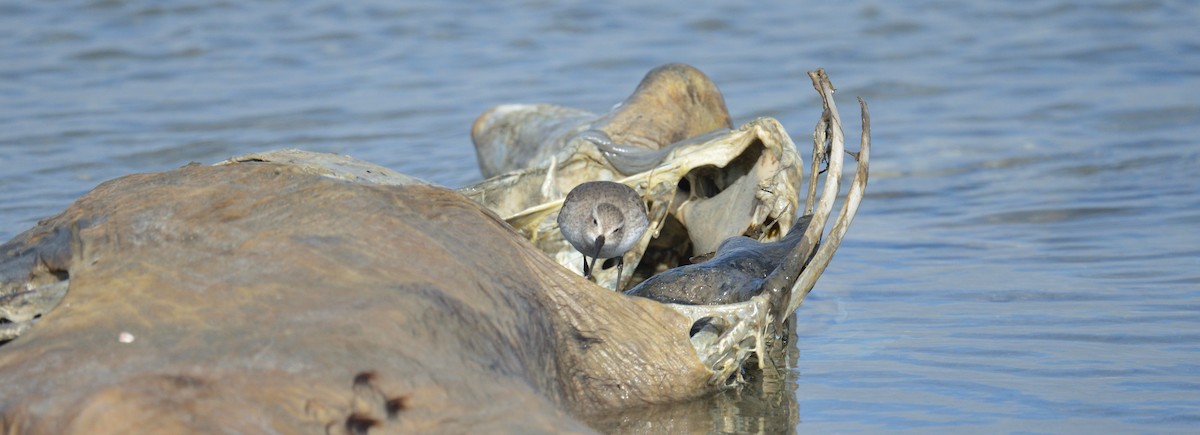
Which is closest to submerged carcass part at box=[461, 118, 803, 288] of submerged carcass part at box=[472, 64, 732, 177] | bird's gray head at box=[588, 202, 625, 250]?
submerged carcass part at box=[472, 64, 732, 177]

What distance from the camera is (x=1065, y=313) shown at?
4.97 meters

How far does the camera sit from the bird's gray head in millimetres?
4704

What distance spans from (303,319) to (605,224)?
7.09 ft

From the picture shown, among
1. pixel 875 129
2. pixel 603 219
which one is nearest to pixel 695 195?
pixel 603 219

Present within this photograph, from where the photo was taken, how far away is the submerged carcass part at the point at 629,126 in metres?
5.64

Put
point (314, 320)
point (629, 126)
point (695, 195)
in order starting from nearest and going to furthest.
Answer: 1. point (314, 320)
2. point (695, 195)
3. point (629, 126)

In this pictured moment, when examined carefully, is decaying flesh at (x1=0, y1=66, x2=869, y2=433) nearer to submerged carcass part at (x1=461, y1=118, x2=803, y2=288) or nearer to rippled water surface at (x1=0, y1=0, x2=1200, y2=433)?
rippled water surface at (x1=0, y1=0, x2=1200, y2=433)

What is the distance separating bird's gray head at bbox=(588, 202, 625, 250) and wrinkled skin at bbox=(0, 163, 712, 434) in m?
1.15

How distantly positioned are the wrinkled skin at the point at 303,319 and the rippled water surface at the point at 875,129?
452 millimetres

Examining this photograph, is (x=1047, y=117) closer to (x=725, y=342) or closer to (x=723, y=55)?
(x=723, y=55)

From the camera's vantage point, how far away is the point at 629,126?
233 inches

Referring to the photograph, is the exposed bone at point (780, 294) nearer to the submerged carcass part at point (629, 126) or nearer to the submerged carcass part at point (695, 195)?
the submerged carcass part at point (695, 195)

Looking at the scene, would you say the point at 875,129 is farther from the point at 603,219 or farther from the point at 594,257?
the point at 603,219

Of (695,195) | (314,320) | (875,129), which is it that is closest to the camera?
(314,320)
